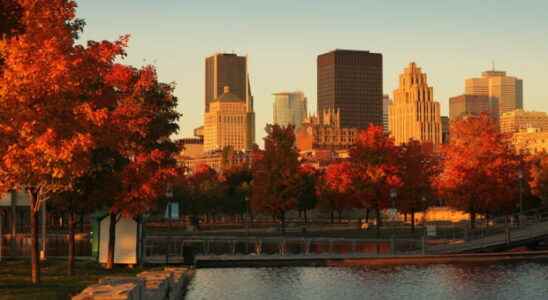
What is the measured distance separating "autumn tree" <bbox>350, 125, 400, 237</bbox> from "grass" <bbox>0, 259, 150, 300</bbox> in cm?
4494

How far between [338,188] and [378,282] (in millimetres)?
59189

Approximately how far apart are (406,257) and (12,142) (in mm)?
33923

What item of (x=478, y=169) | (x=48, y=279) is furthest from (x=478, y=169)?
(x=48, y=279)

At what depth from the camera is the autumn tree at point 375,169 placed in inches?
3642

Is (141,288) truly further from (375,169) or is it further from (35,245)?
(375,169)

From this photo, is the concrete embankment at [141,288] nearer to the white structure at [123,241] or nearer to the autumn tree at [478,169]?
the white structure at [123,241]

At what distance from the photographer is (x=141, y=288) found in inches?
1083

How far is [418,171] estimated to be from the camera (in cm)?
9625

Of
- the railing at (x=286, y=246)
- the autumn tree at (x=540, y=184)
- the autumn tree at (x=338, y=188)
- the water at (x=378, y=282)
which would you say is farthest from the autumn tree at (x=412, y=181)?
the water at (x=378, y=282)

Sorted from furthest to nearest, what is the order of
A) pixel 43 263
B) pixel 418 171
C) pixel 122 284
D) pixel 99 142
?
pixel 418 171
pixel 43 263
pixel 99 142
pixel 122 284

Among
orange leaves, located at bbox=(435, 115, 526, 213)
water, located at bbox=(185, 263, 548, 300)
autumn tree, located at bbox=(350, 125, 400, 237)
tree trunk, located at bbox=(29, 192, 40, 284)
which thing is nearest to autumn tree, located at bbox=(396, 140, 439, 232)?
autumn tree, located at bbox=(350, 125, 400, 237)

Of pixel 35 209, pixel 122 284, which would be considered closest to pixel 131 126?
pixel 35 209

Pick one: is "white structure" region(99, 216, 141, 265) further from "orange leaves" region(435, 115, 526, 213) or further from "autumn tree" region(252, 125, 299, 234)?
"orange leaves" region(435, 115, 526, 213)

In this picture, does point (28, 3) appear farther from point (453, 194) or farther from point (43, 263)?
point (453, 194)
